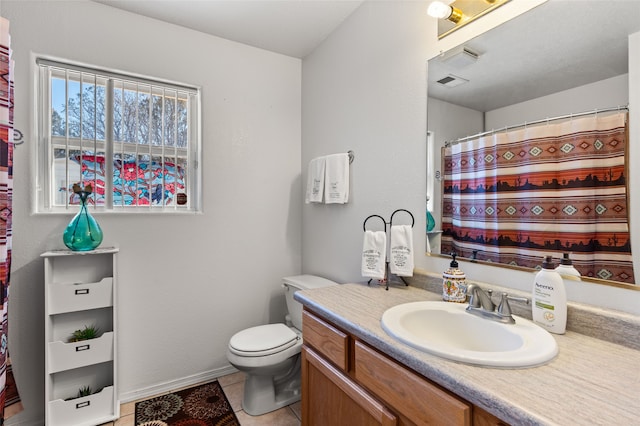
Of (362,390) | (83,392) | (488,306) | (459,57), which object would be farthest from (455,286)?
(83,392)

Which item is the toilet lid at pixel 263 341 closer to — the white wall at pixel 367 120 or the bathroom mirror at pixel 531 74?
the white wall at pixel 367 120

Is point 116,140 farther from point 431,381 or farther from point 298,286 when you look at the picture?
point 431,381

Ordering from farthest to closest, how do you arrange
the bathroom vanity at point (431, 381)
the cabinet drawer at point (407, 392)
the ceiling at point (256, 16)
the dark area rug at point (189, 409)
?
1. the ceiling at point (256, 16)
2. the dark area rug at point (189, 409)
3. the cabinet drawer at point (407, 392)
4. the bathroom vanity at point (431, 381)

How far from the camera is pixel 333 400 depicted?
3.87 feet

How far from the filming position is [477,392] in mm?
659

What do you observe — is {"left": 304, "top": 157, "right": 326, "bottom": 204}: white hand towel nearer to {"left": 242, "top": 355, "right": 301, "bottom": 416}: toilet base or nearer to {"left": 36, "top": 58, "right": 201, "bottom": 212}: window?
{"left": 36, "top": 58, "right": 201, "bottom": 212}: window

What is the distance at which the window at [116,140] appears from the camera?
1819 mm

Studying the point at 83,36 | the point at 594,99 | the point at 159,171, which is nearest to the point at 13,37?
Answer: the point at 83,36

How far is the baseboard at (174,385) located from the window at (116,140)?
3.83 feet

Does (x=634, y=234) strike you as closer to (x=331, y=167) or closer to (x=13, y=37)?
(x=331, y=167)

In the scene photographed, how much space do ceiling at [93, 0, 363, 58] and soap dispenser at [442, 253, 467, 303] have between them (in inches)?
66.6

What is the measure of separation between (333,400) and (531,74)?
1.44 meters

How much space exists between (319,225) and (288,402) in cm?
118

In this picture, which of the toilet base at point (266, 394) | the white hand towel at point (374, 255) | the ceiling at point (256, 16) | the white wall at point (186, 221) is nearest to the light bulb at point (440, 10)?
the ceiling at point (256, 16)
